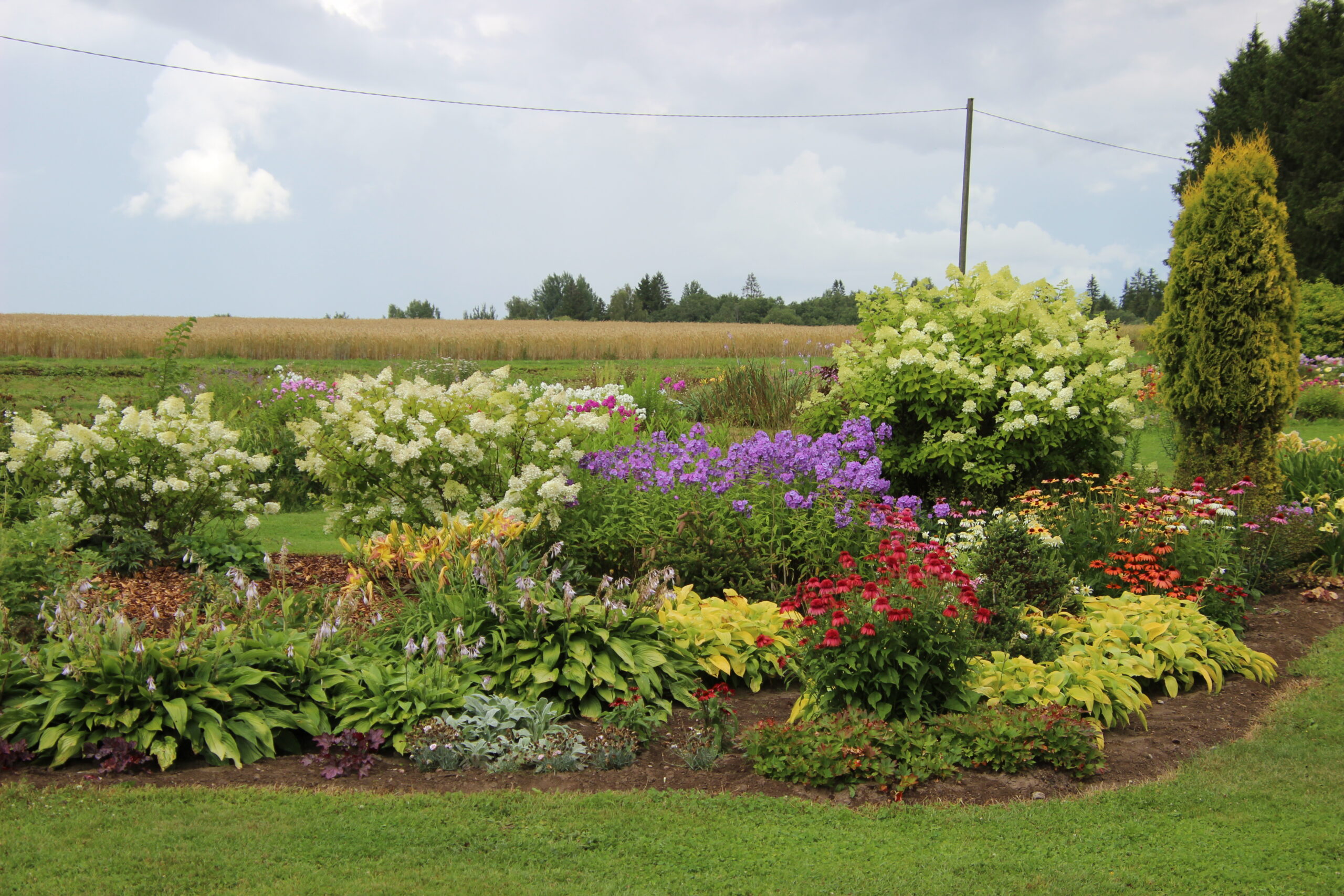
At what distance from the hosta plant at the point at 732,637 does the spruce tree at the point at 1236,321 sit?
542 cm

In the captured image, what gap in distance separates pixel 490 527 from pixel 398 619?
93 centimetres

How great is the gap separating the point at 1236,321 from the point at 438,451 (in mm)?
6934

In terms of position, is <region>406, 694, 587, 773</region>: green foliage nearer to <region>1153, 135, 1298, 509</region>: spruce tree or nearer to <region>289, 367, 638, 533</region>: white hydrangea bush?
<region>289, 367, 638, 533</region>: white hydrangea bush

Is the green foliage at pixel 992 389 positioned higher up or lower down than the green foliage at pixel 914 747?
higher up

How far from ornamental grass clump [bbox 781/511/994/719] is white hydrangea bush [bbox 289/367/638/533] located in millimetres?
2436

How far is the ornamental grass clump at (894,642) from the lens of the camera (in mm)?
4359

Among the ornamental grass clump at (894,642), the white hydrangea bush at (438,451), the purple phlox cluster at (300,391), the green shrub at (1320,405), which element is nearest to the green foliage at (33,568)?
the white hydrangea bush at (438,451)

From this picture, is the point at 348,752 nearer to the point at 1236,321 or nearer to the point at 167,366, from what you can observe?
the point at 167,366

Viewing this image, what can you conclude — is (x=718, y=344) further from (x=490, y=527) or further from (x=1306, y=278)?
(x=490, y=527)

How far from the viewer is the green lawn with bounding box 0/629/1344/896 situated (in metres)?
3.33

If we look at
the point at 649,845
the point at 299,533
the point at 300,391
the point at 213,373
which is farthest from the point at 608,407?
the point at 213,373

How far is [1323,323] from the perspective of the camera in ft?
79.6

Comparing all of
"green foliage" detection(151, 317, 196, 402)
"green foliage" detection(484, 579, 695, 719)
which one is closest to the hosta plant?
"green foliage" detection(484, 579, 695, 719)

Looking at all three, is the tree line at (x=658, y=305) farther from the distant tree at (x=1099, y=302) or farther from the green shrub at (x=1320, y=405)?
the green shrub at (x=1320, y=405)
